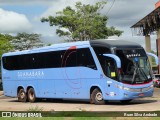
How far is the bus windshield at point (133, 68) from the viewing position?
2070 cm

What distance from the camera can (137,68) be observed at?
21.0m

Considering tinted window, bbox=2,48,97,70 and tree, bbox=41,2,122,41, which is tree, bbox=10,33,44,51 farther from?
tinted window, bbox=2,48,97,70

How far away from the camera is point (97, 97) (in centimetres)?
2189

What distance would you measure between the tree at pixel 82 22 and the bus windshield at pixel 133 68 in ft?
99.6

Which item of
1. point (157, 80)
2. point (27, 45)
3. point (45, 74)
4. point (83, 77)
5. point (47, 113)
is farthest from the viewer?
point (27, 45)

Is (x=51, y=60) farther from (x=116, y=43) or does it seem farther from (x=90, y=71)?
(x=116, y=43)

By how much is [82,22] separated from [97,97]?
32.0m

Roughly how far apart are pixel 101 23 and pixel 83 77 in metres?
33.9

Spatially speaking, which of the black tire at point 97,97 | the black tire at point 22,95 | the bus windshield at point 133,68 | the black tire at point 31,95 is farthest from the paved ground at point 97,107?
the black tire at point 22,95

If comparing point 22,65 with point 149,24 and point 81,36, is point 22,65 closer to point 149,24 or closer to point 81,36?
point 81,36

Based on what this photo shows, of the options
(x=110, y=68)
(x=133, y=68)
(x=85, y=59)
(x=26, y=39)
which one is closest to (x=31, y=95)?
(x=85, y=59)

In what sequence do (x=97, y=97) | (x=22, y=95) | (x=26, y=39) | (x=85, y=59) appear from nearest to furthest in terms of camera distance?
1. (x=97, y=97)
2. (x=85, y=59)
3. (x=22, y=95)
4. (x=26, y=39)

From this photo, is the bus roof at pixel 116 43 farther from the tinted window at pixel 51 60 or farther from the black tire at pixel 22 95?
the black tire at pixel 22 95

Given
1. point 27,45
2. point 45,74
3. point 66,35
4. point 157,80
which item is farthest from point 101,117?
point 27,45
